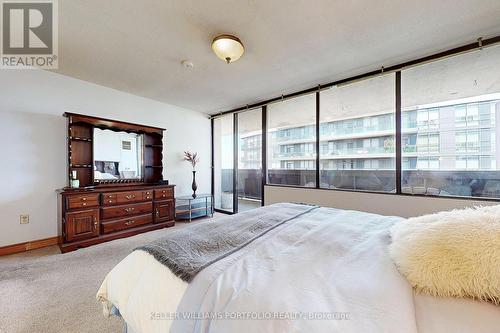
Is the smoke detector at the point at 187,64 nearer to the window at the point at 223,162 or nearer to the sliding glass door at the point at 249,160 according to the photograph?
the sliding glass door at the point at 249,160

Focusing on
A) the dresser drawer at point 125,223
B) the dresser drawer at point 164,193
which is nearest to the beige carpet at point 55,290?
the dresser drawer at point 125,223

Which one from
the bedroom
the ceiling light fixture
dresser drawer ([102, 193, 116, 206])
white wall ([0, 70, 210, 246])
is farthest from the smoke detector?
dresser drawer ([102, 193, 116, 206])

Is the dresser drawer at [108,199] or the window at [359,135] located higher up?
the window at [359,135]

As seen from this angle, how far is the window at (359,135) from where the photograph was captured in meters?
2.97

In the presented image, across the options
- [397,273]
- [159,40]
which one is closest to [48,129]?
[159,40]

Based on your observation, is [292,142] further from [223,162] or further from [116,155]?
[116,155]

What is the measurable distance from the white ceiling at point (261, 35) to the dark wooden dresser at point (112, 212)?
5.80 ft

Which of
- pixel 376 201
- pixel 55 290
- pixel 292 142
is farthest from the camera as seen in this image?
pixel 292 142

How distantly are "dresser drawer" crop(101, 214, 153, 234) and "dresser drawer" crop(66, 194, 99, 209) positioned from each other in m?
0.34

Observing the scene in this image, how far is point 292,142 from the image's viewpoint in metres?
4.03

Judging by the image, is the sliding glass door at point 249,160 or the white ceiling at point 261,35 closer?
the white ceiling at point 261,35

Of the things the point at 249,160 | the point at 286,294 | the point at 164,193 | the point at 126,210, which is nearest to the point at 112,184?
the point at 126,210

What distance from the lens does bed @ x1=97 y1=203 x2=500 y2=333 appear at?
2.12 feet

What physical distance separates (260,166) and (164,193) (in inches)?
76.4
